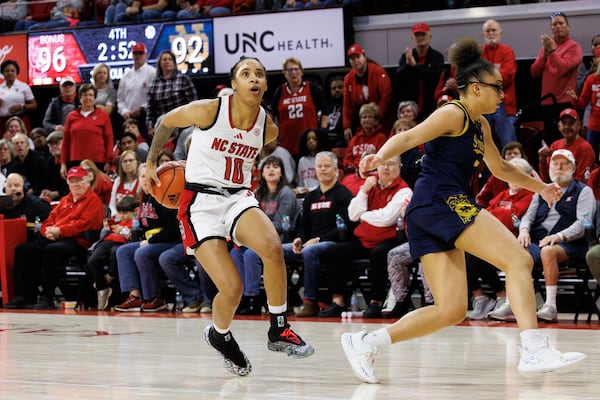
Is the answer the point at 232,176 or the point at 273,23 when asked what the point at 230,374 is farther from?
the point at 273,23

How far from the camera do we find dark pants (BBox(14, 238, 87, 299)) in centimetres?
1016

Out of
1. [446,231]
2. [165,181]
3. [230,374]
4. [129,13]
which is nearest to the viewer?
[446,231]

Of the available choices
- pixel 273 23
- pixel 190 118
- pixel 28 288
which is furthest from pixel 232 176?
pixel 273 23

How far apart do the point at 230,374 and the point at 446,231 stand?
4.89 feet

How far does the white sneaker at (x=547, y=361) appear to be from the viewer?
4.07 meters

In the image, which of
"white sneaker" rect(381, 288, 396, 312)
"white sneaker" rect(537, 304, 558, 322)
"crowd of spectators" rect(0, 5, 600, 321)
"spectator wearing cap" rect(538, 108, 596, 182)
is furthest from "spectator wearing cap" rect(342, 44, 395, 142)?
"white sneaker" rect(537, 304, 558, 322)

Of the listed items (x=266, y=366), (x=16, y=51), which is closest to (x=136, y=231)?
(x=266, y=366)

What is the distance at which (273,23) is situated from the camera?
12.3 m

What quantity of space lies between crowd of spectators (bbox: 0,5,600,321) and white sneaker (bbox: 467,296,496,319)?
1cm

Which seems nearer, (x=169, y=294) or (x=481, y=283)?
(x=481, y=283)

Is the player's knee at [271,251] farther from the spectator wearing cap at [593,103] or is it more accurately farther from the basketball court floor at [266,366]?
the spectator wearing cap at [593,103]

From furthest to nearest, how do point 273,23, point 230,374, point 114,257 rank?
point 273,23 → point 114,257 → point 230,374

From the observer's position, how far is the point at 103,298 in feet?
33.2

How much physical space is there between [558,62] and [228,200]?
6100mm
